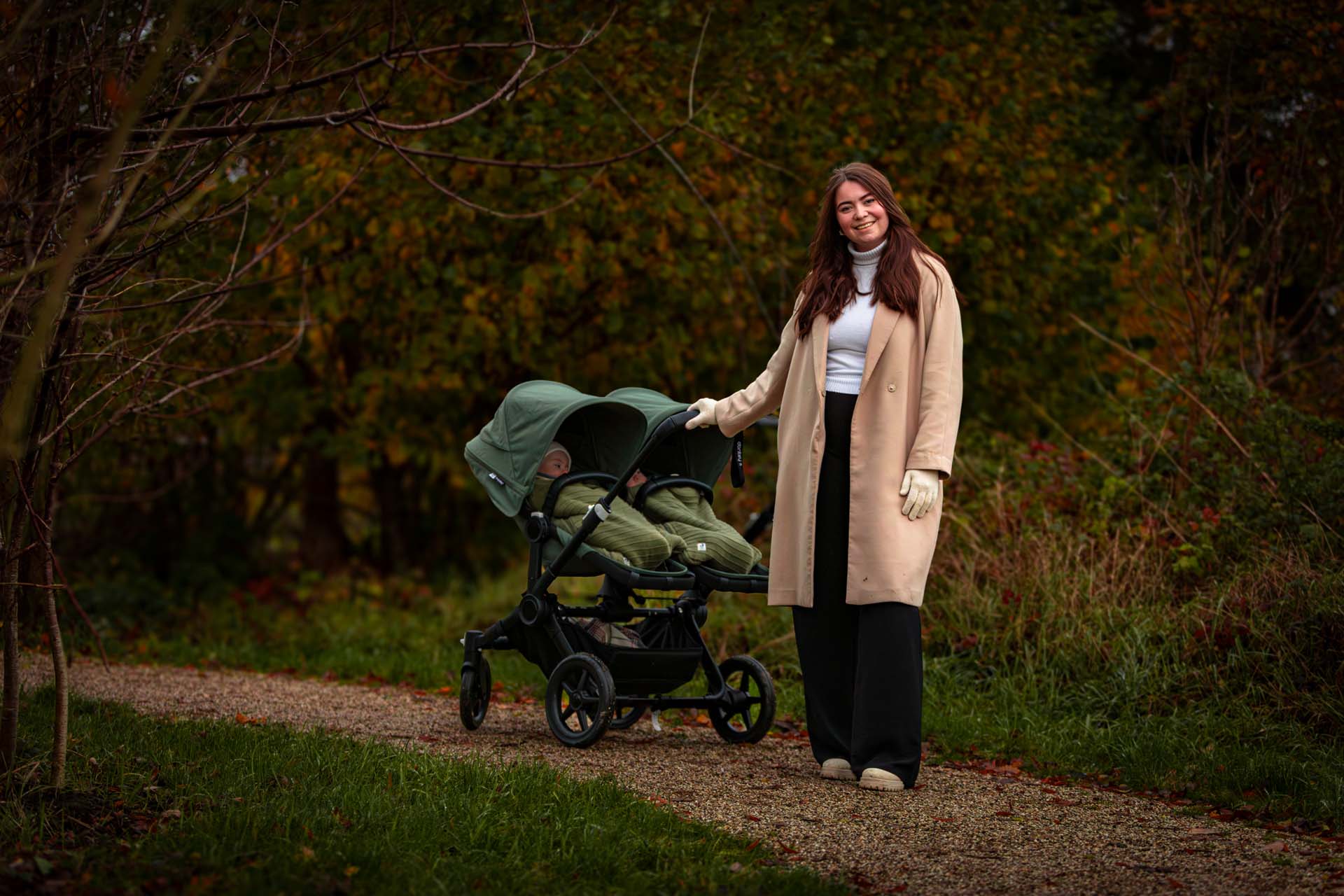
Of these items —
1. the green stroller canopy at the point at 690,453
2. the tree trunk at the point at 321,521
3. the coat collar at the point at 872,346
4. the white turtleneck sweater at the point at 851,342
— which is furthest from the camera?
the tree trunk at the point at 321,521

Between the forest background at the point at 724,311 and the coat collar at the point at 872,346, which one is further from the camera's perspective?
the coat collar at the point at 872,346

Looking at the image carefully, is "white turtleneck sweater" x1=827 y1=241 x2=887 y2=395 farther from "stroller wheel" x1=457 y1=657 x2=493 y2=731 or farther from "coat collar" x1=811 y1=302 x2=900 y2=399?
"stroller wheel" x1=457 y1=657 x2=493 y2=731

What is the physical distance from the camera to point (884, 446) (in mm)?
4984

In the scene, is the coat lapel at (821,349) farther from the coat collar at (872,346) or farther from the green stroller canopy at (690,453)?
the green stroller canopy at (690,453)

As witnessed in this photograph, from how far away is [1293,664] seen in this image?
6016mm

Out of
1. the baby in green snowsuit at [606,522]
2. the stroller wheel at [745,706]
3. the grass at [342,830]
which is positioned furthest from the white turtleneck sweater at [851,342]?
the grass at [342,830]

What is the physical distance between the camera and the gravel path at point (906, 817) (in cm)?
384

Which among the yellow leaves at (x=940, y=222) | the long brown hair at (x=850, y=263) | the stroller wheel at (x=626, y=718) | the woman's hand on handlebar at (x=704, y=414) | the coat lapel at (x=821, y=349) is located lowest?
the stroller wheel at (x=626, y=718)

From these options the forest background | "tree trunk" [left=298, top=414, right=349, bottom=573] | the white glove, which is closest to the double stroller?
the white glove

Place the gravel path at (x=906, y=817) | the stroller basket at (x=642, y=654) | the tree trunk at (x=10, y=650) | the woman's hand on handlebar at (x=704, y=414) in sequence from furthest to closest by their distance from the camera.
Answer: the stroller basket at (x=642, y=654) → the woman's hand on handlebar at (x=704, y=414) → the tree trunk at (x=10, y=650) → the gravel path at (x=906, y=817)

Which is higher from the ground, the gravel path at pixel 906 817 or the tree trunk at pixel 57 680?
the tree trunk at pixel 57 680

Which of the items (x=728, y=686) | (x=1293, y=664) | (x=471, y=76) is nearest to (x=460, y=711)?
(x=728, y=686)

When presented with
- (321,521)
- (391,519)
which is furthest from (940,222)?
(391,519)

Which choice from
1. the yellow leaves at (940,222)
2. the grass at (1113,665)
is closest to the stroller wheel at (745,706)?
the grass at (1113,665)
